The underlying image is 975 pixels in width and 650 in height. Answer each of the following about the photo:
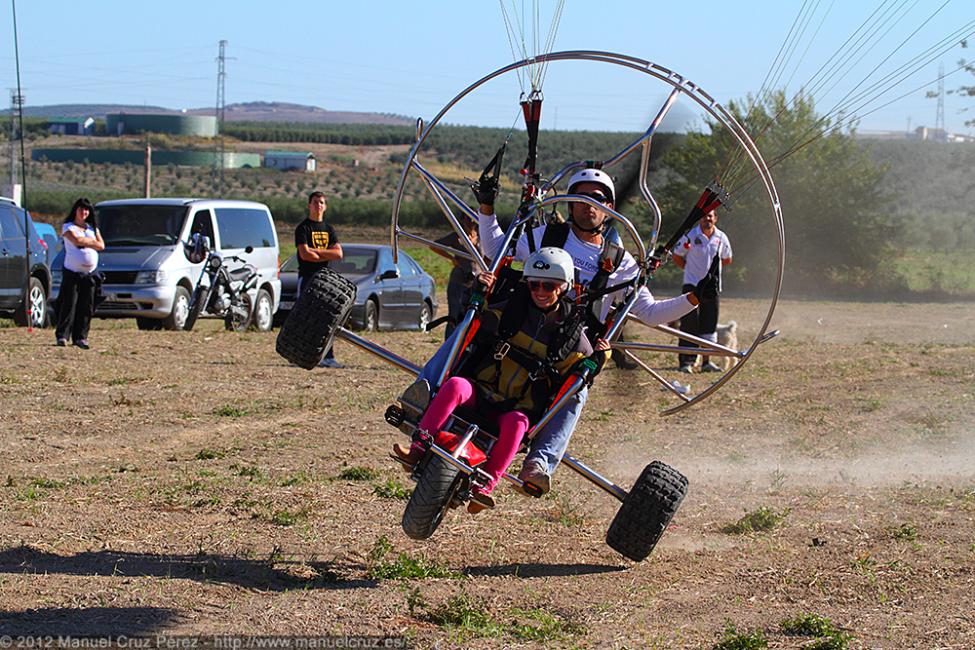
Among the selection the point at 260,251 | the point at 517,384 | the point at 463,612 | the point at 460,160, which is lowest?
the point at 460,160

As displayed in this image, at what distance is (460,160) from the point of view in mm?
103875

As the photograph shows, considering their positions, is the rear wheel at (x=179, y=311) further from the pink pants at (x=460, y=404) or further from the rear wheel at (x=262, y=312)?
the pink pants at (x=460, y=404)

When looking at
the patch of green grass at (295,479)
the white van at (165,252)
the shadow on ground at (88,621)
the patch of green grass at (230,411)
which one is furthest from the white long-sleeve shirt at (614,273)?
the white van at (165,252)

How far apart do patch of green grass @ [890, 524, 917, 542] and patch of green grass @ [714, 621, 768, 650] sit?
2.20 meters

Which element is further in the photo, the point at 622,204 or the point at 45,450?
the point at 45,450

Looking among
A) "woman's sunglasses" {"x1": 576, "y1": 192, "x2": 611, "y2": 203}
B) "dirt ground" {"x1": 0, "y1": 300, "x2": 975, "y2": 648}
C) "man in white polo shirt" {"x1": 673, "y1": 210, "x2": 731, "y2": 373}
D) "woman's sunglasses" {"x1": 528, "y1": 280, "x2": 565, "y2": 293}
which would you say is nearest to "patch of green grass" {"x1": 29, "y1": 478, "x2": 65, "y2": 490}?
"dirt ground" {"x1": 0, "y1": 300, "x2": 975, "y2": 648}

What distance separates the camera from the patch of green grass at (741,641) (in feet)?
17.2

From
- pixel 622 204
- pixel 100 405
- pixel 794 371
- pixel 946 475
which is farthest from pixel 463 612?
pixel 794 371

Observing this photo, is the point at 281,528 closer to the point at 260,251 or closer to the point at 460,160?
the point at 260,251

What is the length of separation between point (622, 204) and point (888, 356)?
1033cm

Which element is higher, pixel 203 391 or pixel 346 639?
pixel 346 639

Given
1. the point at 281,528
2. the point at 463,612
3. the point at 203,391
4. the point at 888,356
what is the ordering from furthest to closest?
the point at 888,356 < the point at 203,391 < the point at 281,528 < the point at 463,612

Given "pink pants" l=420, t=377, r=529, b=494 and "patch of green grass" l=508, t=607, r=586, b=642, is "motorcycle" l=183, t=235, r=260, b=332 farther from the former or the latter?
"patch of green grass" l=508, t=607, r=586, b=642

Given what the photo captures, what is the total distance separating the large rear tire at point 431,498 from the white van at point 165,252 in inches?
469
